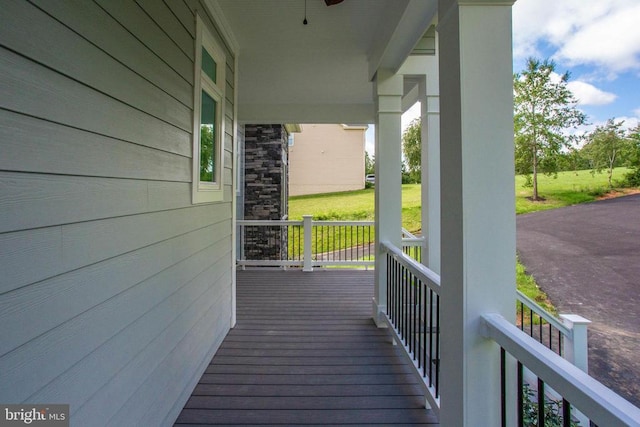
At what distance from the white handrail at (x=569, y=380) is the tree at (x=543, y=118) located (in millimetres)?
4767

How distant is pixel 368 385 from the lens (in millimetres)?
2328

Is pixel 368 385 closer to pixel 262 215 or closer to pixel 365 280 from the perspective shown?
pixel 365 280

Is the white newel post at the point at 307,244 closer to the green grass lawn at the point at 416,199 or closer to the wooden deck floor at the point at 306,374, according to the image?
the wooden deck floor at the point at 306,374

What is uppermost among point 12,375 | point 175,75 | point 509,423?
point 175,75

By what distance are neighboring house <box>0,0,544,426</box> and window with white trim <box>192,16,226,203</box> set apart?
0.03 meters

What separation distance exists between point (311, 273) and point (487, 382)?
4621mm

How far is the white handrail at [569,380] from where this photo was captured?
74 centimetres

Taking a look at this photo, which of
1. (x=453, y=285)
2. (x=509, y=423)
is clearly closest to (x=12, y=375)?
(x=453, y=285)

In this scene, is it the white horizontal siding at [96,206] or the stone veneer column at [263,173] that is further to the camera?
the stone veneer column at [263,173]

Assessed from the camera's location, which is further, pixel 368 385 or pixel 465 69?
pixel 368 385

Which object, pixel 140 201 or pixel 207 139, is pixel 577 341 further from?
pixel 207 139

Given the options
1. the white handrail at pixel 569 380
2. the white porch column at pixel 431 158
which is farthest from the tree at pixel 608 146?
the white handrail at pixel 569 380

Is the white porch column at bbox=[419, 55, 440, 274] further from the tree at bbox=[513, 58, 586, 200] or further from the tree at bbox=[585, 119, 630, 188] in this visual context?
the tree at bbox=[513, 58, 586, 200]

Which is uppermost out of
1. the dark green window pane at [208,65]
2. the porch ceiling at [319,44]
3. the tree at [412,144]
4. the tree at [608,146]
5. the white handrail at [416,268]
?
the tree at [412,144]
